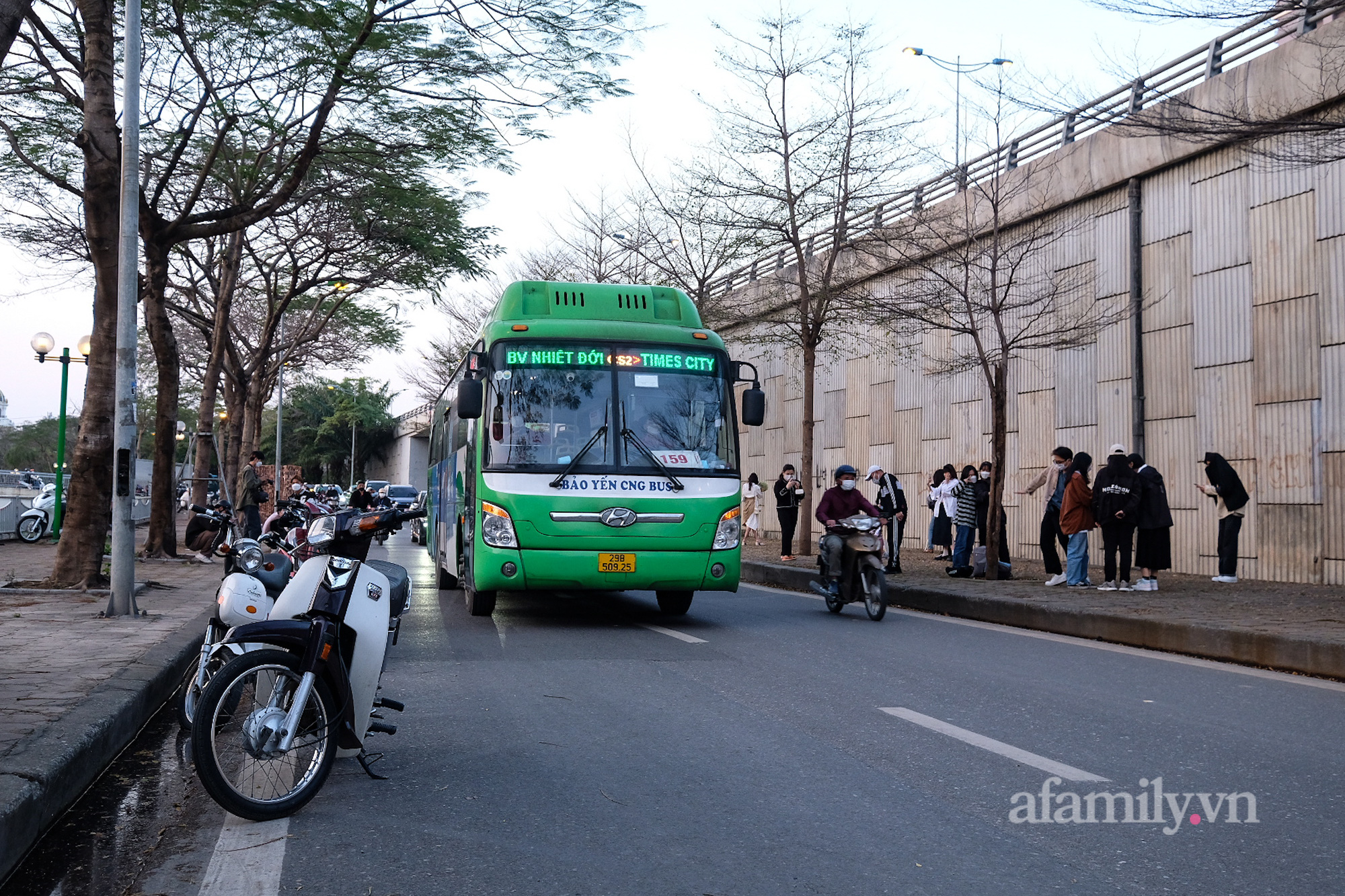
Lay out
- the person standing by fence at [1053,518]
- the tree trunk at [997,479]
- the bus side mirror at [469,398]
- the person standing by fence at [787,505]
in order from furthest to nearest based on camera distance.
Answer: the person standing by fence at [787,505]
the tree trunk at [997,479]
the person standing by fence at [1053,518]
the bus side mirror at [469,398]

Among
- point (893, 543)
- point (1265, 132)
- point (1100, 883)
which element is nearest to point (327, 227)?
point (893, 543)

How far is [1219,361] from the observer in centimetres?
1667

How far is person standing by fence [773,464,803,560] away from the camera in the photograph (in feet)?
71.6

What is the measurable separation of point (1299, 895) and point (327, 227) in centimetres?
2559

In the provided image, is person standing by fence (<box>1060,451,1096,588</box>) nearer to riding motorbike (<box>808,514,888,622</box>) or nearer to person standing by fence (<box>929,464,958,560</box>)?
riding motorbike (<box>808,514,888,622</box>)

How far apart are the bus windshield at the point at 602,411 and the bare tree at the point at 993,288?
5.58 meters

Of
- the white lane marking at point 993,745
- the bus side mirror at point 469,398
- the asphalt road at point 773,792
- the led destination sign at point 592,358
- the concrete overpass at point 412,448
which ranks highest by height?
the concrete overpass at point 412,448

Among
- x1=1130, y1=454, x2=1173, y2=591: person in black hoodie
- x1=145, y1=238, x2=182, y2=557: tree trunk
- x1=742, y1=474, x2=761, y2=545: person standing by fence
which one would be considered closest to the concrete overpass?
x1=742, y1=474, x2=761, y2=545: person standing by fence

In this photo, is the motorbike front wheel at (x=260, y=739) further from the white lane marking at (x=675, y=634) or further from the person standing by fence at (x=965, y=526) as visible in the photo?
the person standing by fence at (x=965, y=526)

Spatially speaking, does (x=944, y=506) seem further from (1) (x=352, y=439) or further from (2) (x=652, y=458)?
(1) (x=352, y=439)

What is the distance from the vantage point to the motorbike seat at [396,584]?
232 inches

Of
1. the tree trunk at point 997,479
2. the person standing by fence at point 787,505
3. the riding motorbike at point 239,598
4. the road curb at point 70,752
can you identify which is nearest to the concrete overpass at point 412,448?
the person standing by fence at point 787,505

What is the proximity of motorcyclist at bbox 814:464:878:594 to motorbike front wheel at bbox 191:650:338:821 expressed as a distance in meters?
8.64

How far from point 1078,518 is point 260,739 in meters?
11.8
